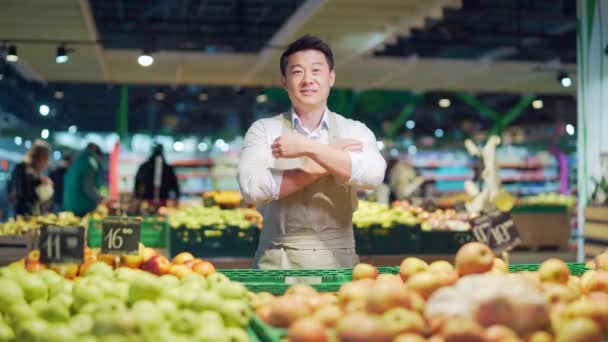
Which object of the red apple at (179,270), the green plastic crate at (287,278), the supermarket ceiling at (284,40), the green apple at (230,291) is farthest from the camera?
the supermarket ceiling at (284,40)

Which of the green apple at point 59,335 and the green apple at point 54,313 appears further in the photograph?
the green apple at point 54,313

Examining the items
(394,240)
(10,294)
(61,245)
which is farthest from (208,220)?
(10,294)

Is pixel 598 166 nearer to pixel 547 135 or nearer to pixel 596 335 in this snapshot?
pixel 596 335

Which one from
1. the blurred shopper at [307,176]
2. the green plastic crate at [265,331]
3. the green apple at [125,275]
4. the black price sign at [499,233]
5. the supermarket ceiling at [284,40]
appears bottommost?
the green plastic crate at [265,331]

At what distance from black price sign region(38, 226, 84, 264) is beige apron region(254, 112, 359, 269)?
2.92ft

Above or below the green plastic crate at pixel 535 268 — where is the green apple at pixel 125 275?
above

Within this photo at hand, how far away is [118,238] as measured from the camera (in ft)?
8.40

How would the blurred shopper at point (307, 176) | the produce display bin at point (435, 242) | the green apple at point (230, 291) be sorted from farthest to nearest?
the produce display bin at point (435, 242) → the blurred shopper at point (307, 176) → the green apple at point (230, 291)

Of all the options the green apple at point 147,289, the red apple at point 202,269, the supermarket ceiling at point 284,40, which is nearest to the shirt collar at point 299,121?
the red apple at point 202,269

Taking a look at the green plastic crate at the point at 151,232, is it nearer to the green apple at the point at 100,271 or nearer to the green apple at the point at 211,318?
the green apple at the point at 100,271

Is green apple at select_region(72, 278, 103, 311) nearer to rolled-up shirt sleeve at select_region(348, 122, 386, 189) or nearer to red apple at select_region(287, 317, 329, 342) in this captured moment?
red apple at select_region(287, 317, 329, 342)

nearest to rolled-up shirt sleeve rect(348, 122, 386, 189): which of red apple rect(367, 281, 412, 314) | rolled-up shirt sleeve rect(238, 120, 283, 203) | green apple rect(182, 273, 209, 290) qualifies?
rolled-up shirt sleeve rect(238, 120, 283, 203)

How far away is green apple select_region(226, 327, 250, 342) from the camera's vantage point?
5.53 ft

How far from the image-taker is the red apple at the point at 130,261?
106 inches
